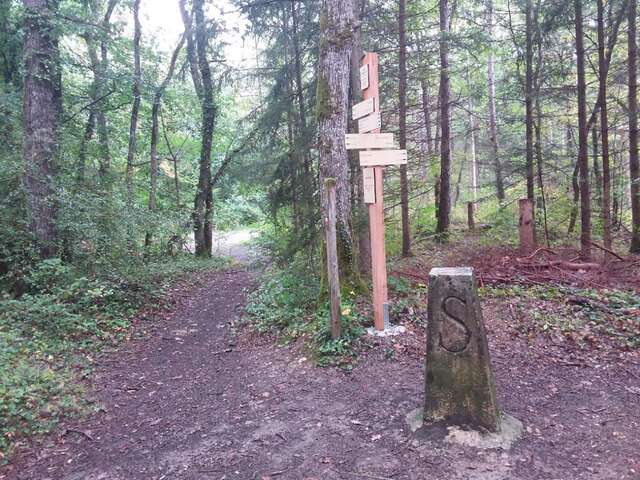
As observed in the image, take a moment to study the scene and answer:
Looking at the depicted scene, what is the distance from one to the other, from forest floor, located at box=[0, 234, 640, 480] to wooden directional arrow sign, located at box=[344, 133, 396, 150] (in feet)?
7.95

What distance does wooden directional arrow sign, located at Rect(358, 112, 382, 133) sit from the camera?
5496 millimetres

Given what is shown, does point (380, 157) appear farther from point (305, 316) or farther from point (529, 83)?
point (529, 83)

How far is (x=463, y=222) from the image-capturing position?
59.2 feet

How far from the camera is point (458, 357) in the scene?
3.61 m

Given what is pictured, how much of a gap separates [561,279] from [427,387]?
15.9 feet

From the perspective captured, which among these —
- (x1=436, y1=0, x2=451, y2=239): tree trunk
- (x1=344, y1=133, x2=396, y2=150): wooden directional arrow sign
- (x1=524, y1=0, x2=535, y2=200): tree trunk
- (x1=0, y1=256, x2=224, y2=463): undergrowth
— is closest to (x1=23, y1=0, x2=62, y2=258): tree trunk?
(x1=0, y1=256, x2=224, y2=463): undergrowth

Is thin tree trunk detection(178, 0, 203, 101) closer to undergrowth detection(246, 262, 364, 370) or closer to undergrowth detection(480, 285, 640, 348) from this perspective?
undergrowth detection(246, 262, 364, 370)

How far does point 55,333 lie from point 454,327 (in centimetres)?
595

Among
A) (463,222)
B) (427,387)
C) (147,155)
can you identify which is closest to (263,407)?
(427,387)

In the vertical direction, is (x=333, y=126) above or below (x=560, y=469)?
above

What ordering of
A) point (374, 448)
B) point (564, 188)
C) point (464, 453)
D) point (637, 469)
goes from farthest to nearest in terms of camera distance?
point (564, 188) < point (374, 448) < point (464, 453) < point (637, 469)

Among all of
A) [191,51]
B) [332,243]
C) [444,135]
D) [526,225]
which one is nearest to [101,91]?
[191,51]

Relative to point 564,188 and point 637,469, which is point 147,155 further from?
point 637,469

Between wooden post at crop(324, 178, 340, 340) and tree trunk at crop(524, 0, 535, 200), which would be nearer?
wooden post at crop(324, 178, 340, 340)
